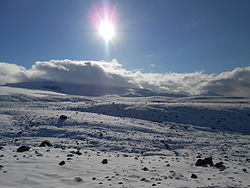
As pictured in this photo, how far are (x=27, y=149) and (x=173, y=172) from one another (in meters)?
10.8

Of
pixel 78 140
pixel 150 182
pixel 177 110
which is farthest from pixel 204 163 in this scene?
pixel 177 110

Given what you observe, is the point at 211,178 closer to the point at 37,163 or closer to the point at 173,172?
the point at 173,172

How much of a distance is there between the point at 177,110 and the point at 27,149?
46817 millimetres

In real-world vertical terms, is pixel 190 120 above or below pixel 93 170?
above

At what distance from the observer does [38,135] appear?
25469 mm

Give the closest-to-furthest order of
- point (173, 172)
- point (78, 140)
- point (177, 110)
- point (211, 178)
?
point (211, 178) → point (173, 172) → point (78, 140) → point (177, 110)

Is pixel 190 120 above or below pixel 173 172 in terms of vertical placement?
above

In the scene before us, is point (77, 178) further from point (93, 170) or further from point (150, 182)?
point (150, 182)

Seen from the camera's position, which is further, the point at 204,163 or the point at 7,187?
the point at 204,163

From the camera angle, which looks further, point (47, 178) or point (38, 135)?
point (38, 135)

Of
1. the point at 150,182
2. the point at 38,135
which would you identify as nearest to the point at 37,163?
the point at 150,182

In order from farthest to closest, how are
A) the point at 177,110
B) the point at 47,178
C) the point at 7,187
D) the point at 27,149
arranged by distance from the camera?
the point at 177,110, the point at 27,149, the point at 47,178, the point at 7,187

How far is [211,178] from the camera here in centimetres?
1159

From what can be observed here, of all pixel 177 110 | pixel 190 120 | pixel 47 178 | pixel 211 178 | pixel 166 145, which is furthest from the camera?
pixel 177 110
